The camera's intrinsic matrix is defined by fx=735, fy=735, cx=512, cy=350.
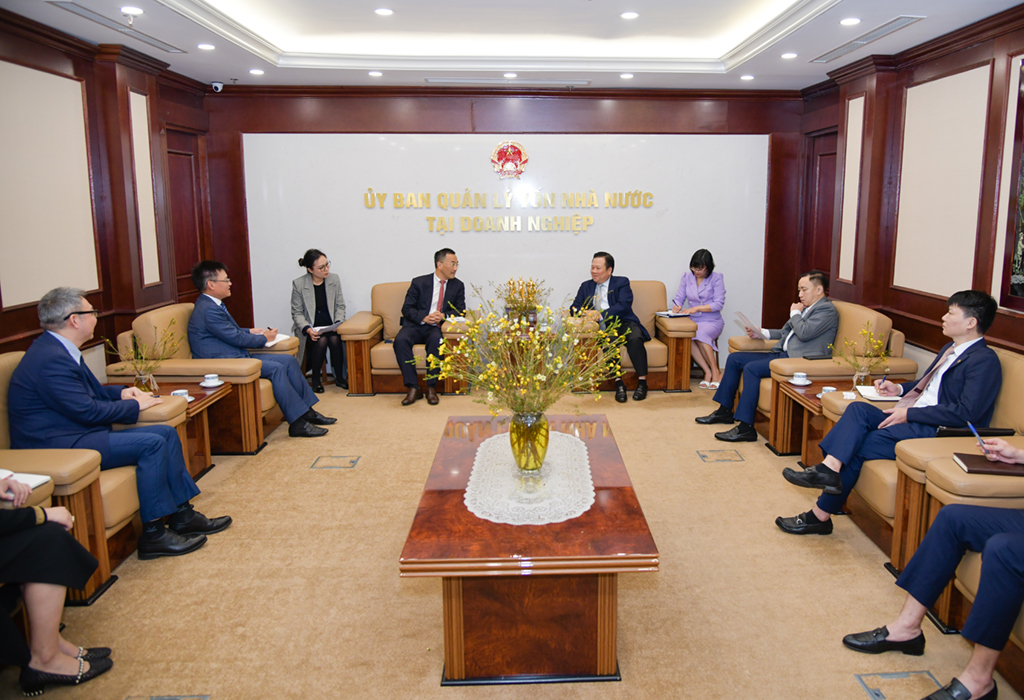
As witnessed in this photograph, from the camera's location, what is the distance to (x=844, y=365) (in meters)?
5.03

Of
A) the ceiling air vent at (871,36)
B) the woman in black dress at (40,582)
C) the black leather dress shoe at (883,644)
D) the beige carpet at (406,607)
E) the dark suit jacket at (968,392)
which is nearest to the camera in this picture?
the woman in black dress at (40,582)

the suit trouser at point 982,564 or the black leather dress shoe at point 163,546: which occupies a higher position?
the suit trouser at point 982,564

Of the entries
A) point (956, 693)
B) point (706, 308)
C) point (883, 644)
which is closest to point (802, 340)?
point (706, 308)

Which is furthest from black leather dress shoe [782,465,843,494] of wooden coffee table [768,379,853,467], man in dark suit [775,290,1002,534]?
wooden coffee table [768,379,853,467]

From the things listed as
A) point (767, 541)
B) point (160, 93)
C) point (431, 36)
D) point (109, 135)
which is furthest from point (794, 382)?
point (160, 93)

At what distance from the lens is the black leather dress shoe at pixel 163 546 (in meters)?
3.68

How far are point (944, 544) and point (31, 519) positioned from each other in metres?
3.38

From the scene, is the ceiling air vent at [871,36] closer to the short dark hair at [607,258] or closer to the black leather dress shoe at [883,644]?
the short dark hair at [607,258]

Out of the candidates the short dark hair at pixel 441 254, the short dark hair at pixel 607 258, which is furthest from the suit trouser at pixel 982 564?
the short dark hair at pixel 441 254

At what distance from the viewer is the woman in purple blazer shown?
7.08 m

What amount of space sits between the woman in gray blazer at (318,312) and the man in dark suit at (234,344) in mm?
1132

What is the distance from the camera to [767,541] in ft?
12.5

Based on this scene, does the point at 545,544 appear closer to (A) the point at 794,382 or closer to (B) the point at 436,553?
(B) the point at 436,553

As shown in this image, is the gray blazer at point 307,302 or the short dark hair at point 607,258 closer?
the short dark hair at point 607,258
